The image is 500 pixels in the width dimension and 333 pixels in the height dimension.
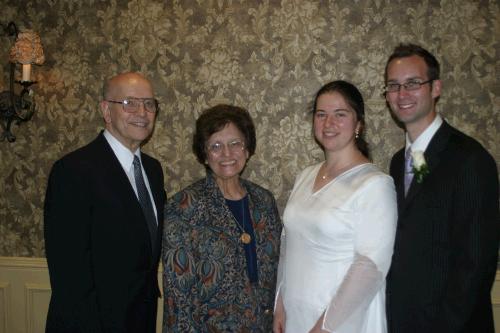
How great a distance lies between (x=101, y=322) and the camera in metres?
1.98

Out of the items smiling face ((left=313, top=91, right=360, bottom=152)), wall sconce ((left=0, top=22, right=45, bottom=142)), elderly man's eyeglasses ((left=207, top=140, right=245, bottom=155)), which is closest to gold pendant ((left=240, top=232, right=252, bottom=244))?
elderly man's eyeglasses ((left=207, top=140, right=245, bottom=155))

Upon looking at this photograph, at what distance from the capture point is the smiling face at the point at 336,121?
1.94 meters

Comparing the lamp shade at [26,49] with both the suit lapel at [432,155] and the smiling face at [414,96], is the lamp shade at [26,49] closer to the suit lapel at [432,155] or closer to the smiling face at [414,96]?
the smiling face at [414,96]

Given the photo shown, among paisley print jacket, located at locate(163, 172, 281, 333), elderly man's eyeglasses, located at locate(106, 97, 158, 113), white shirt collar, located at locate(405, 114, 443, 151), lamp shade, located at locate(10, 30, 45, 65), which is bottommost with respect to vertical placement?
paisley print jacket, located at locate(163, 172, 281, 333)

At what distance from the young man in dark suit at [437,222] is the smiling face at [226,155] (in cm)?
79

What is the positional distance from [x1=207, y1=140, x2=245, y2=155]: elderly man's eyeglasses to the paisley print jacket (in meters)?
0.22

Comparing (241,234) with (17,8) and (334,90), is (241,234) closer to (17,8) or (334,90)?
(334,90)

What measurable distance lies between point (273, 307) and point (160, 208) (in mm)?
813

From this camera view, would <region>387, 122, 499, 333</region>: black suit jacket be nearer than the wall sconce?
Yes

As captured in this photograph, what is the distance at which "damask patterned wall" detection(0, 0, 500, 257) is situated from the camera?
8.93ft

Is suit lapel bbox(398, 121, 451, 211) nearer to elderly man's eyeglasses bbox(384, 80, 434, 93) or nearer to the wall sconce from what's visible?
elderly man's eyeglasses bbox(384, 80, 434, 93)

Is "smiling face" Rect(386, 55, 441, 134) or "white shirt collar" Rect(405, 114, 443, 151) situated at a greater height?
"smiling face" Rect(386, 55, 441, 134)

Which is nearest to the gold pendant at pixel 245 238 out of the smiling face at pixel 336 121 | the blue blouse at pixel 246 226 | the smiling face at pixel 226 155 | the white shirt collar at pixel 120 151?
the blue blouse at pixel 246 226

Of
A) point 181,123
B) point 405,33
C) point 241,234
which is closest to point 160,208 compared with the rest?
point 241,234
